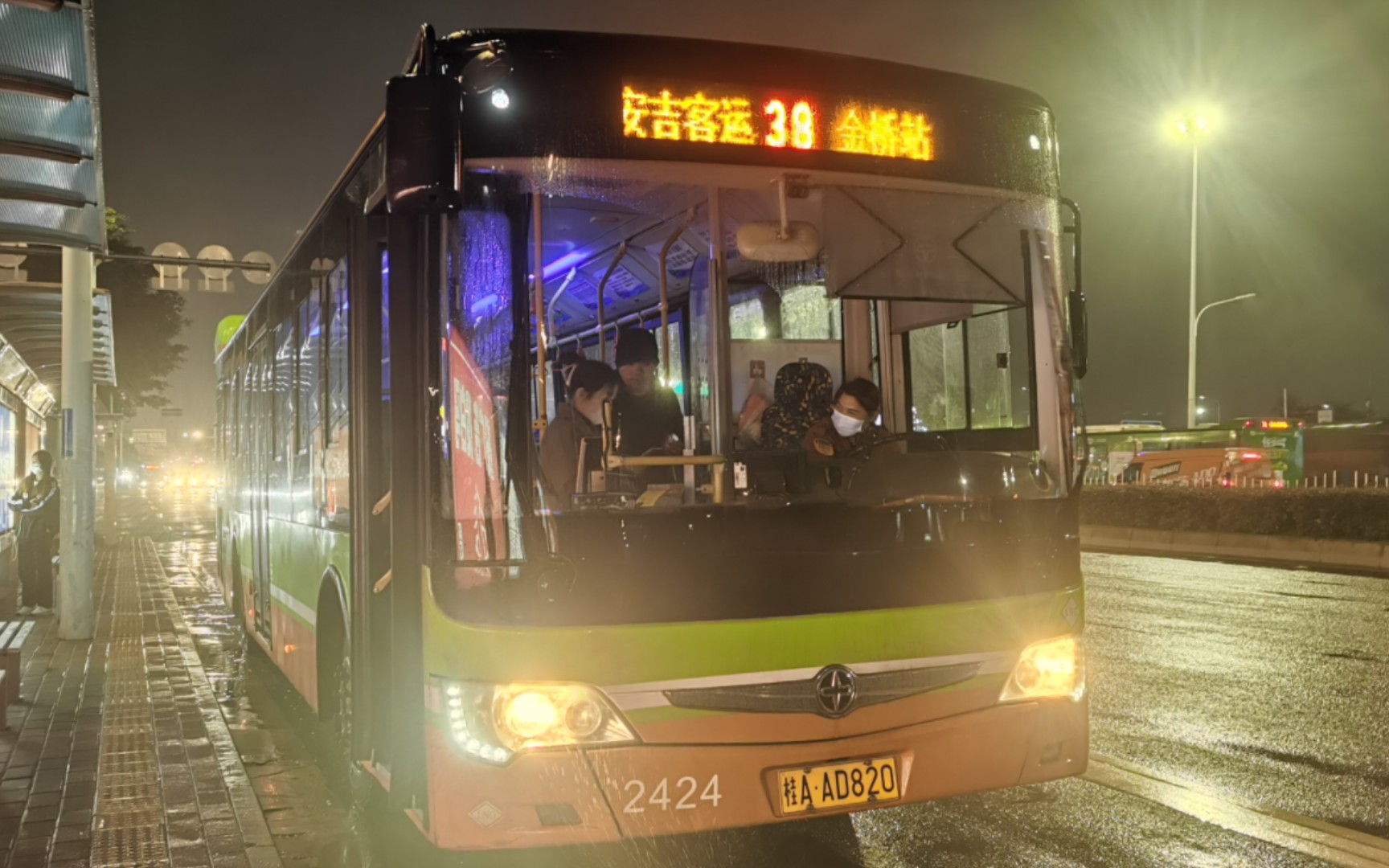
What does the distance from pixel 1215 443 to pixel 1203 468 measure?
0.84 metres

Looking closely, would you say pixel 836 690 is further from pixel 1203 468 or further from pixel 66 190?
pixel 1203 468

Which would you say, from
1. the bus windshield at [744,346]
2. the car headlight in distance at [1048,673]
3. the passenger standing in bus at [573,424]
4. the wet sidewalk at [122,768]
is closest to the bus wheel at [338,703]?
the wet sidewalk at [122,768]

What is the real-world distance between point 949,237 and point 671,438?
138cm

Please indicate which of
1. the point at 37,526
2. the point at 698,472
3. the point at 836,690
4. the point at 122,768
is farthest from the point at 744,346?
the point at 37,526

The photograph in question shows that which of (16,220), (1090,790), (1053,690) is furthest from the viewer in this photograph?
(16,220)

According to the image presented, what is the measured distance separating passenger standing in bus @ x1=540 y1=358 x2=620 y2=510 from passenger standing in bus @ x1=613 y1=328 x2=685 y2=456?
0.10 metres

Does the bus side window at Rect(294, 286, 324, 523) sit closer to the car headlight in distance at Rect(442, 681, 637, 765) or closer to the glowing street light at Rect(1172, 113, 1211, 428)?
the car headlight in distance at Rect(442, 681, 637, 765)

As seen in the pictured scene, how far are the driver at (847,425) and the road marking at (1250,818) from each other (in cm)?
247

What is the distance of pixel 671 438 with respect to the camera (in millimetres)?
5082

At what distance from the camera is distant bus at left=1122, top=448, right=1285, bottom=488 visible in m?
29.1

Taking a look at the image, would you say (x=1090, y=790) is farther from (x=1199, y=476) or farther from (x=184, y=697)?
(x=1199, y=476)

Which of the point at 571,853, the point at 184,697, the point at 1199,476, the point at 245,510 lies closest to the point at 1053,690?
the point at 571,853

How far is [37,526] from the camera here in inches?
609

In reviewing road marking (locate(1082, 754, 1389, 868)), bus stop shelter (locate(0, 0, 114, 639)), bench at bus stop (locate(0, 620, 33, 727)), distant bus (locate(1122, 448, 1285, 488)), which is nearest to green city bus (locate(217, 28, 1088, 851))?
road marking (locate(1082, 754, 1389, 868))
